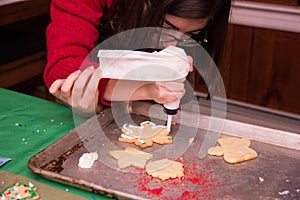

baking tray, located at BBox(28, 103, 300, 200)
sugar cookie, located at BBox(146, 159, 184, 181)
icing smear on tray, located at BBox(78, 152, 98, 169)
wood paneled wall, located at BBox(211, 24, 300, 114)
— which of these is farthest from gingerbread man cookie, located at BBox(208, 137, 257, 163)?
wood paneled wall, located at BBox(211, 24, 300, 114)

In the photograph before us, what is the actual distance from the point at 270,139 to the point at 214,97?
622 mm

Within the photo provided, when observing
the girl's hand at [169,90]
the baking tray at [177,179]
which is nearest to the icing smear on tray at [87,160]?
the baking tray at [177,179]

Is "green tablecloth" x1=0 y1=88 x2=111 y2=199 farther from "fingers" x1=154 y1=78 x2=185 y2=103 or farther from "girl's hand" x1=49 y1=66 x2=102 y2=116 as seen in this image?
"fingers" x1=154 y1=78 x2=185 y2=103

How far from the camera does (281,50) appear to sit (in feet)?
7.35

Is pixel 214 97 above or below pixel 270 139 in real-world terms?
below

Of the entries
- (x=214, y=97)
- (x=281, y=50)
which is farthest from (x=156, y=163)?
(x=281, y=50)

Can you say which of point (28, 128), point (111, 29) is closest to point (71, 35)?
point (111, 29)

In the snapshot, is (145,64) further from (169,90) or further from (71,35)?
(71,35)

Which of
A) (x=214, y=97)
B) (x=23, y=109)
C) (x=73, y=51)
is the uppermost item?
(x=73, y=51)

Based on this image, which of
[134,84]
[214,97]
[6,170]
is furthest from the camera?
[214,97]

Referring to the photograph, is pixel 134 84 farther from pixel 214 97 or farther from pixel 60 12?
pixel 214 97

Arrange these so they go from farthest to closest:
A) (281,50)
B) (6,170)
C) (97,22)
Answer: (281,50) → (97,22) → (6,170)

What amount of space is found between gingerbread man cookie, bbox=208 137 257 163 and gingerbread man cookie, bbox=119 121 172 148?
13 centimetres

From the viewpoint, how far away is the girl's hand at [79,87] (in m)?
1.10
